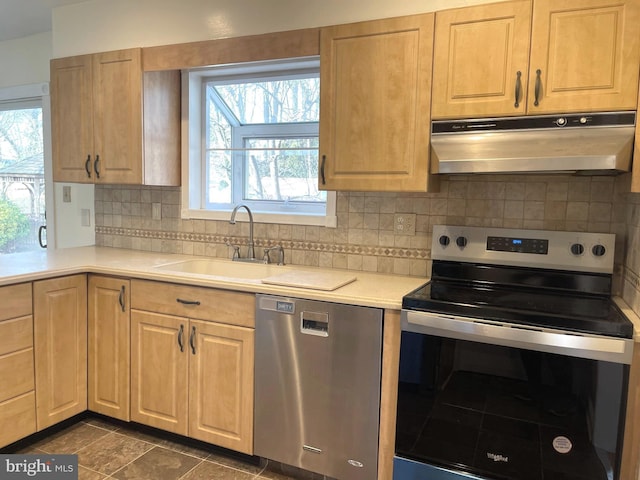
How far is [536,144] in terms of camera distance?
5.87 feet

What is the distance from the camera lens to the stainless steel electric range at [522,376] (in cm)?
155

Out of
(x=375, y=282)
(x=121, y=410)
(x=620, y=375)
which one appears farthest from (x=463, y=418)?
(x=121, y=410)

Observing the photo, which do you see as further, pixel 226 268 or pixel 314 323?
pixel 226 268

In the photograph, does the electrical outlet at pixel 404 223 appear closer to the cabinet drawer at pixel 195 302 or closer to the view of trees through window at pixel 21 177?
the cabinet drawer at pixel 195 302

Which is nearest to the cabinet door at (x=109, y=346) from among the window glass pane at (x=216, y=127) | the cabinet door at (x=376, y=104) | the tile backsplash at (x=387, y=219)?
the tile backsplash at (x=387, y=219)

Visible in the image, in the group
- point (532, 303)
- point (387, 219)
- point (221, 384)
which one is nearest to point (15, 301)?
point (221, 384)

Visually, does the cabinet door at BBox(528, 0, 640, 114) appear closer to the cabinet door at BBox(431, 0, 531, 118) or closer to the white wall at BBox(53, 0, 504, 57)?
the cabinet door at BBox(431, 0, 531, 118)

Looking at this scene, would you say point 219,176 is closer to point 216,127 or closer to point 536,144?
point 216,127

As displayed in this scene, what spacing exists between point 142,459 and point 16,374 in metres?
0.70

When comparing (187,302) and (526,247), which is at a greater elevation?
(526,247)

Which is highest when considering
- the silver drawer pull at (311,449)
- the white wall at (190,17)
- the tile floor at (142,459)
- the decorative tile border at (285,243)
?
the white wall at (190,17)

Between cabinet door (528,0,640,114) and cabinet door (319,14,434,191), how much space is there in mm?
435

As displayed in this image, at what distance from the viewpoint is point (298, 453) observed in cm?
205

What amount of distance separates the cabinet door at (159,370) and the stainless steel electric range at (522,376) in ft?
3.50
